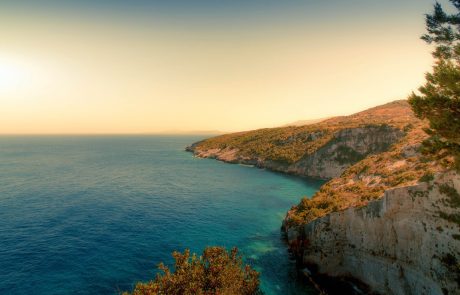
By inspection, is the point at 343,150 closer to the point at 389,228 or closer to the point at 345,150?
the point at 345,150

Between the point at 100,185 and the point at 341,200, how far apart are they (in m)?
76.0

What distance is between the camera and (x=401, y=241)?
30.0 metres

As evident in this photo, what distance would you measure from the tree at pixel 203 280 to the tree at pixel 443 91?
18395 millimetres

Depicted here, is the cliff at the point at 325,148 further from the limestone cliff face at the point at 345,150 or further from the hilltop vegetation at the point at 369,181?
the hilltop vegetation at the point at 369,181

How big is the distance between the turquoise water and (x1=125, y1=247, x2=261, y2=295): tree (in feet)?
46.2

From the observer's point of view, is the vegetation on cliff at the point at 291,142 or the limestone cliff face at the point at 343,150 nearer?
the limestone cliff face at the point at 343,150

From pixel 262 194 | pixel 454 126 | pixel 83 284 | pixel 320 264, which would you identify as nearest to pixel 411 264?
pixel 320 264

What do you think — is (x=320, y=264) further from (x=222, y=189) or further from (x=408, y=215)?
(x=222, y=189)

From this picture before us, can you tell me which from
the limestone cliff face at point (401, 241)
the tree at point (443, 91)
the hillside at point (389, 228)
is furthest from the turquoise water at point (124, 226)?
the tree at point (443, 91)

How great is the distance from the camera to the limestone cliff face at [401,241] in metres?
26.3

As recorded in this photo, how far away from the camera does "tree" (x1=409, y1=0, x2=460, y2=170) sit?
1910 cm

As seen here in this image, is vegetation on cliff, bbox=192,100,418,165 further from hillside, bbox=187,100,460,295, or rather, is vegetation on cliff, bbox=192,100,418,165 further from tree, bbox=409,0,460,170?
tree, bbox=409,0,460,170

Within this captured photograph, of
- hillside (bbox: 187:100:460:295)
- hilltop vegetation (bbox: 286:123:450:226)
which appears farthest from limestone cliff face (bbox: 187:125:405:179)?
hilltop vegetation (bbox: 286:123:450:226)

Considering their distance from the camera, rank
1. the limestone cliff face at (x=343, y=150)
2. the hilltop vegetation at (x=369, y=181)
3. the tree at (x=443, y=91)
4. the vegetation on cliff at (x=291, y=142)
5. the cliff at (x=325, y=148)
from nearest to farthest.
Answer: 1. the tree at (x=443, y=91)
2. the hilltop vegetation at (x=369, y=181)
3. the limestone cliff face at (x=343, y=150)
4. the cliff at (x=325, y=148)
5. the vegetation on cliff at (x=291, y=142)
